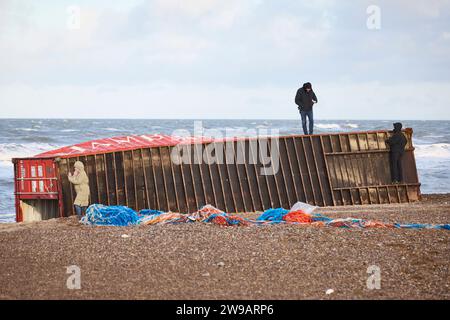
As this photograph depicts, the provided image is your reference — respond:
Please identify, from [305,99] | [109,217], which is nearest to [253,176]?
[305,99]

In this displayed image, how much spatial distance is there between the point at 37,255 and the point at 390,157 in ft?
46.7

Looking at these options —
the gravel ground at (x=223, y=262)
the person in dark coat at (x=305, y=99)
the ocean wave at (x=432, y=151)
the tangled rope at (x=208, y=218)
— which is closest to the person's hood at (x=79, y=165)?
the tangled rope at (x=208, y=218)

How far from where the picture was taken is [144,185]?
21.0 m

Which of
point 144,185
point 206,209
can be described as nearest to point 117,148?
point 144,185

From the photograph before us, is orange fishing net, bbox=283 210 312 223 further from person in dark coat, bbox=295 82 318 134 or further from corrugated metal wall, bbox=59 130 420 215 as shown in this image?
person in dark coat, bbox=295 82 318 134

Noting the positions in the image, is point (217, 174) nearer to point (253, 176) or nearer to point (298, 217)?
point (253, 176)

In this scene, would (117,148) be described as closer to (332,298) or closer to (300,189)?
(300,189)

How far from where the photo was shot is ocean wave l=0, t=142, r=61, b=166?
166 feet

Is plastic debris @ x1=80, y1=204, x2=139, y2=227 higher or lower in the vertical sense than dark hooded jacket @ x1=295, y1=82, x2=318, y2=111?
lower

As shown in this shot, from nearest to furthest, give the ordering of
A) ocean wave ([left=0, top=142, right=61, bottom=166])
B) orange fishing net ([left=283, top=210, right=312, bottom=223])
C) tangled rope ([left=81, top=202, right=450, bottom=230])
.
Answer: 1. tangled rope ([left=81, top=202, right=450, bottom=230])
2. orange fishing net ([left=283, top=210, right=312, bottom=223])
3. ocean wave ([left=0, top=142, right=61, bottom=166])

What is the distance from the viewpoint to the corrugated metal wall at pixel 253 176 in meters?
20.8

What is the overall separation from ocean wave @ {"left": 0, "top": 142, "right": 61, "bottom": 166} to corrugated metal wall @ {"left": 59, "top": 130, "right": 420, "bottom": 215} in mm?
28928

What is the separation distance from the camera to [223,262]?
12695mm

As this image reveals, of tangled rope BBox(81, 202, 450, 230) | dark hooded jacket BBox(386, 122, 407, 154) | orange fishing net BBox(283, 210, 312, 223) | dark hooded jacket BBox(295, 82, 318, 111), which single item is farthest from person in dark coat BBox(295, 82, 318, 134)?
orange fishing net BBox(283, 210, 312, 223)
